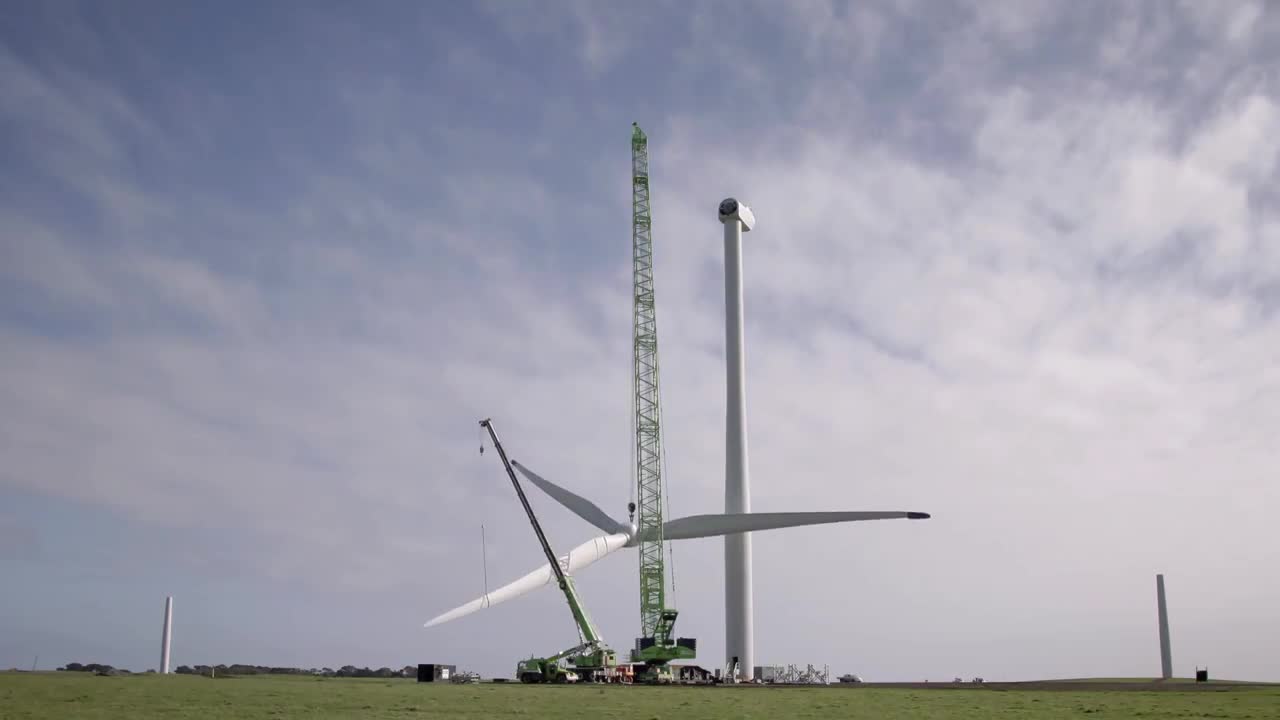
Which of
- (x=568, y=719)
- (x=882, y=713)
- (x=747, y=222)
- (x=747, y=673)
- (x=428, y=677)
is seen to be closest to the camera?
(x=568, y=719)

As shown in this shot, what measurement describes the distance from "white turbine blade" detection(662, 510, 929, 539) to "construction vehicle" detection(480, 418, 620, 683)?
17352 mm

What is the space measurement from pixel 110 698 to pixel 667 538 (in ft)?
281

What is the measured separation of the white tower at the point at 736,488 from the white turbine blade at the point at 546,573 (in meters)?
14.9

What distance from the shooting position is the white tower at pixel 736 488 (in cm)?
13838

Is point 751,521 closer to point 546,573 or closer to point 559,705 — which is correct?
point 546,573

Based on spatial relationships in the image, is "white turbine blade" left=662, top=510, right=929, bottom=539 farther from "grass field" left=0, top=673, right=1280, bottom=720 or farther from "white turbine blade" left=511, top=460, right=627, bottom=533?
"grass field" left=0, top=673, right=1280, bottom=720

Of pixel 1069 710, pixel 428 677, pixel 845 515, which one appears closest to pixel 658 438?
pixel 845 515

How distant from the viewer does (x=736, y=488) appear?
142500mm

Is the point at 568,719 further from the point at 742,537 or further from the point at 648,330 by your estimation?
the point at 648,330

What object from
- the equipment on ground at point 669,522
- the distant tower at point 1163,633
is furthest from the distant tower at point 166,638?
the distant tower at point 1163,633

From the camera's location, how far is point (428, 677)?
118m

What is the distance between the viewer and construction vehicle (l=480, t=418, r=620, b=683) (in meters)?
114

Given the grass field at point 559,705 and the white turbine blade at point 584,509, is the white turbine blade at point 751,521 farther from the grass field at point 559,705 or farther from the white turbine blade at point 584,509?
the grass field at point 559,705

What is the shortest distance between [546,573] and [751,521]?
25.9 meters
